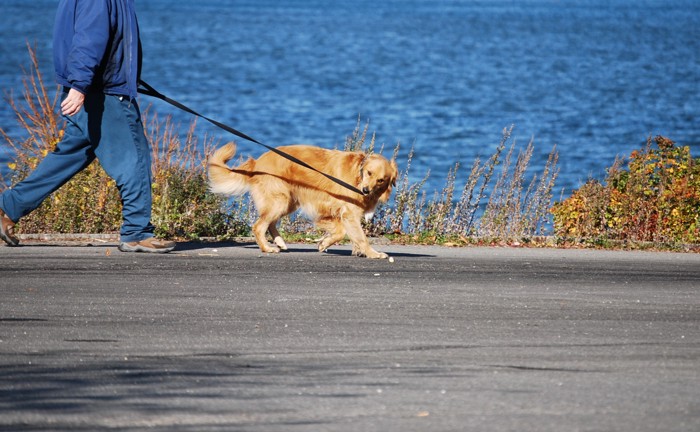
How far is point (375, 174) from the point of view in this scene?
10797 millimetres

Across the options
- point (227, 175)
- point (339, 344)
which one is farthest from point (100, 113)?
point (339, 344)

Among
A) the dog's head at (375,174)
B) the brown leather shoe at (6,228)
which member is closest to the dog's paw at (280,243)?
the dog's head at (375,174)

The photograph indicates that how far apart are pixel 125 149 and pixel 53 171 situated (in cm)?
61

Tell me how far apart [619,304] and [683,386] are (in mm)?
2388

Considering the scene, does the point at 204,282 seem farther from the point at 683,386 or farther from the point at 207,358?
the point at 683,386

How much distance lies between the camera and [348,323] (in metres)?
7.61

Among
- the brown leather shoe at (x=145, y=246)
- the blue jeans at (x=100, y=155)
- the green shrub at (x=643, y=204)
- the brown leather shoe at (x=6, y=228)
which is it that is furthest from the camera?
the green shrub at (x=643, y=204)

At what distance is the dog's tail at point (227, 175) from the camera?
11.2 meters

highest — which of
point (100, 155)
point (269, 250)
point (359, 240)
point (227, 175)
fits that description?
point (100, 155)

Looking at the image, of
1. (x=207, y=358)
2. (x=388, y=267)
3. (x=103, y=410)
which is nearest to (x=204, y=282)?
(x=388, y=267)

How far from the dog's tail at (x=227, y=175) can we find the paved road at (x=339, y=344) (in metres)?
0.90

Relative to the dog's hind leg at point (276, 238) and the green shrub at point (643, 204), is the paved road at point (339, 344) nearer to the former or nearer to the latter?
the dog's hind leg at point (276, 238)

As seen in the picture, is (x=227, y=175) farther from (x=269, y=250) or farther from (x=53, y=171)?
(x=53, y=171)

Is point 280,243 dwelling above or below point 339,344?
below
